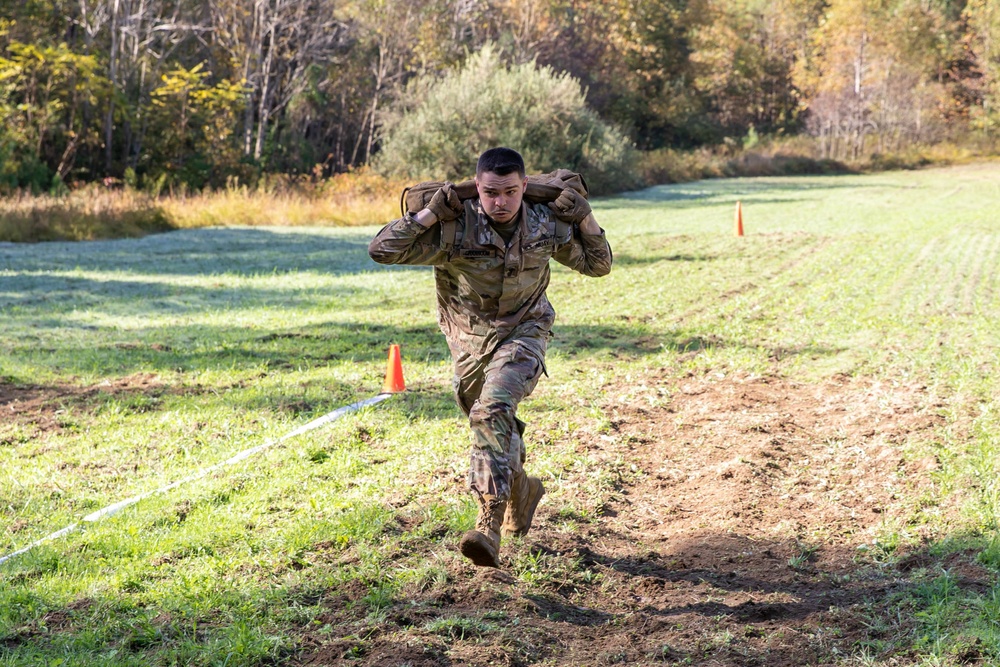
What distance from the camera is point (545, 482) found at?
6578 mm

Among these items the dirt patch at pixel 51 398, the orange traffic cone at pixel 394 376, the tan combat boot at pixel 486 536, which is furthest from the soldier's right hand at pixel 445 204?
the dirt patch at pixel 51 398

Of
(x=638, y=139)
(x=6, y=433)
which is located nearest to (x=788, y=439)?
(x=6, y=433)

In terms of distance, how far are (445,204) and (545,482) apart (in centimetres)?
224

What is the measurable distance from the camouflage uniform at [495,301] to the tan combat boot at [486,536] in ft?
0.19

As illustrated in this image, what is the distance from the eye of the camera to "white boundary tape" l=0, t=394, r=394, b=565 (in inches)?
217

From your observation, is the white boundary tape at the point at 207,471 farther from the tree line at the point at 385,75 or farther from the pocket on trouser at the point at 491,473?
the tree line at the point at 385,75

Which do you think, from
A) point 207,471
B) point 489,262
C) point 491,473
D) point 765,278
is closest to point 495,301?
point 489,262

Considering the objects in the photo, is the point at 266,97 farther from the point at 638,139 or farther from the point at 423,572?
the point at 423,572

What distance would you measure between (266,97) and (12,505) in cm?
3520

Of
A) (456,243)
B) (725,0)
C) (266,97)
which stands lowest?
(456,243)

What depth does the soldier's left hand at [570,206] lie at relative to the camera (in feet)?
16.9

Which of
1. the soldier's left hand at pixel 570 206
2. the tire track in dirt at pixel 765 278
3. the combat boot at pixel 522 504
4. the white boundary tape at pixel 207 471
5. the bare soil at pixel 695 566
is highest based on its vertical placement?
the soldier's left hand at pixel 570 206

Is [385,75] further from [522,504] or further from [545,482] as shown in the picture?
[522,504]

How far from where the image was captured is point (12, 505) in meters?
6.04
